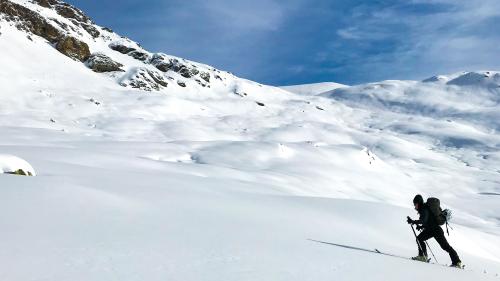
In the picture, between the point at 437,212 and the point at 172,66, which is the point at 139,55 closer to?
the point at 172,66

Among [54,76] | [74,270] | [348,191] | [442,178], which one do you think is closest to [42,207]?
[74,270]

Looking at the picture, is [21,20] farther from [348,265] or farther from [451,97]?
[451,97]

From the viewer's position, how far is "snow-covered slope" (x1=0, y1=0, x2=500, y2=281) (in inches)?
247

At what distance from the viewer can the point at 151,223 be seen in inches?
316

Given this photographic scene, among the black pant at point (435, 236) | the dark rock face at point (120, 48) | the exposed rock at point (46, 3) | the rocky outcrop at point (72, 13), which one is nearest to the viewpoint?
the black pant at point (435, 236)

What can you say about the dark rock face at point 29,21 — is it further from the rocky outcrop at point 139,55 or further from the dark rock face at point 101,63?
the rocky outcrop at point 139,55

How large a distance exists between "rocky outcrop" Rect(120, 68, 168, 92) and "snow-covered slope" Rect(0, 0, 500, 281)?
1.15 feet

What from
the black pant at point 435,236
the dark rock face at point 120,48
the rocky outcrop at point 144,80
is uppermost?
the dark rock face at point 120,48

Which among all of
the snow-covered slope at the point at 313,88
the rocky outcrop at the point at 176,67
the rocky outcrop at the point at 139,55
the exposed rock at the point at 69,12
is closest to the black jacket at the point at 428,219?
the rocky outcrop at the point at 176,67

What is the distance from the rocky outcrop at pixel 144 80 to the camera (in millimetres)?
76750

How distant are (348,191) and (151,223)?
80.6ft

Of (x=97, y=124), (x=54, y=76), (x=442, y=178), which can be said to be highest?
(x=54, y=76)

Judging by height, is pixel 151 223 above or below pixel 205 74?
below

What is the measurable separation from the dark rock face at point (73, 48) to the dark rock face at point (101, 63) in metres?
1.25
